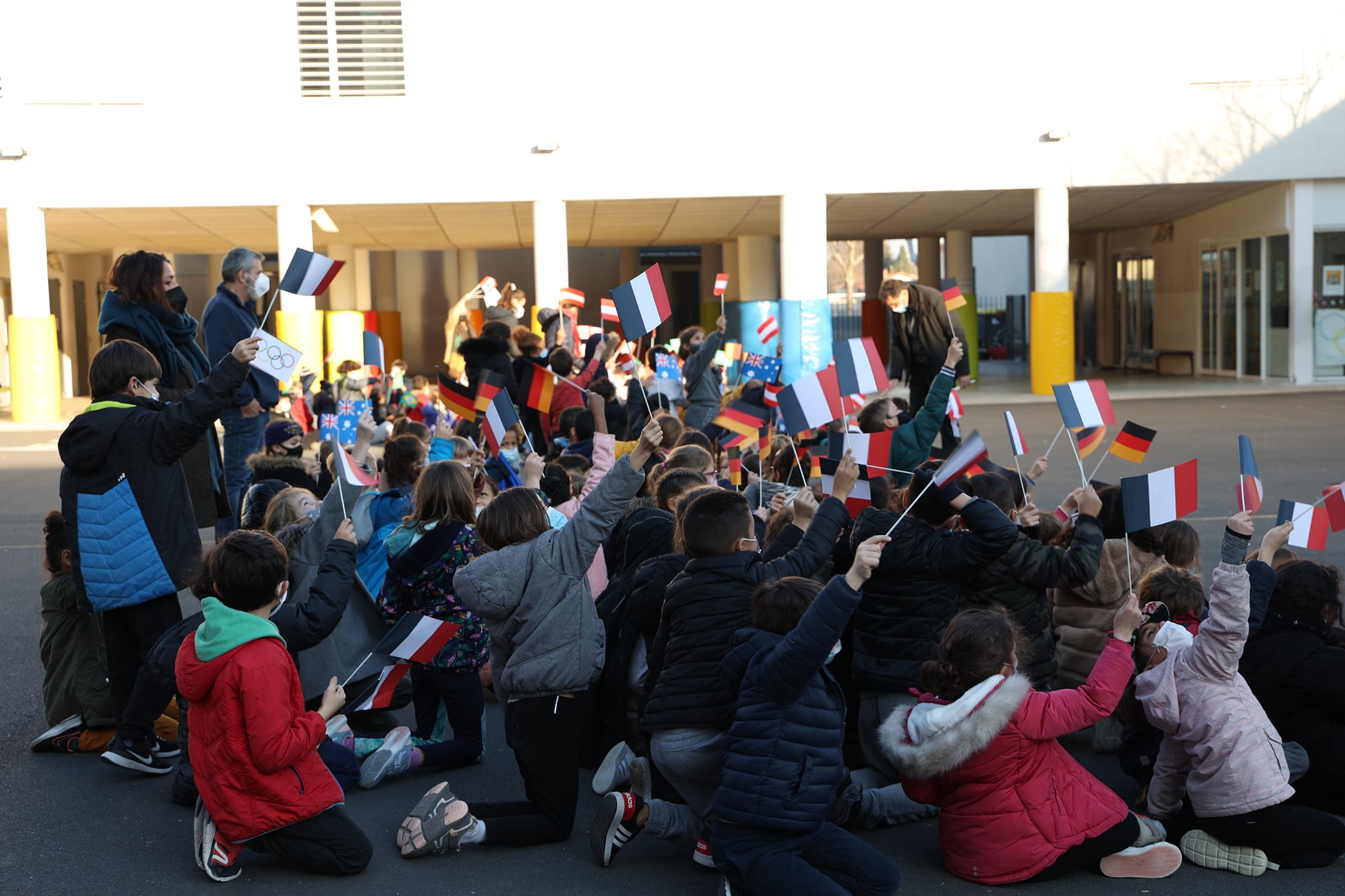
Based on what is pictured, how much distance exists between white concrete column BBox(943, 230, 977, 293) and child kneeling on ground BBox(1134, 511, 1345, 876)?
23.9 meters

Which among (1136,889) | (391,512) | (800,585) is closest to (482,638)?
(391,512)

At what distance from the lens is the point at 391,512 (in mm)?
5797

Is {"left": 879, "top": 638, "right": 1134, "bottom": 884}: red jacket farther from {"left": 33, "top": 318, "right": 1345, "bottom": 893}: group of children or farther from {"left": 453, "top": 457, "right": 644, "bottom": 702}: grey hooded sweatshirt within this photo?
{"left": 453, "top": 457, "right": 644, "bottom": 702}: grey hooded sweatshirt

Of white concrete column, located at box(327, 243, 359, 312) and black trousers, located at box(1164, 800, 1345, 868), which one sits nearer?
black trousers, located at box(1164, 800, 1345, 868)

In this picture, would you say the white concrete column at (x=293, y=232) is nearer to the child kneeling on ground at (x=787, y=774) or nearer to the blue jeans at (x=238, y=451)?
the blue jeans at (x=238, y=451)

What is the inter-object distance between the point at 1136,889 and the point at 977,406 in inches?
706

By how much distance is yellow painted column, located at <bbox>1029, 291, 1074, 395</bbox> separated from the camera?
21422 millimetres

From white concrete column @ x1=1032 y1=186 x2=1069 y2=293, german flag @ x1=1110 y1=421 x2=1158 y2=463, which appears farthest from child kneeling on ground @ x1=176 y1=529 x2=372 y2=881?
white concrete column @ x1=1032 y1=186 x2=1069 y2=293

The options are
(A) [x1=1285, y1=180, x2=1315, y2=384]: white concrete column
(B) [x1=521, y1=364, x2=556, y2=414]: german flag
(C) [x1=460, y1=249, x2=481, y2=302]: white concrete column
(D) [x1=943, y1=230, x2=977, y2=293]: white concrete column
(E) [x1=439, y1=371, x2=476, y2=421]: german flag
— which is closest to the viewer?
(E) [x1=439, y1=371, x2=476, y2=421]: german flag

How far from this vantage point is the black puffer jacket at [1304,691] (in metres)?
4.11

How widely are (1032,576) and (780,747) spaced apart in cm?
141

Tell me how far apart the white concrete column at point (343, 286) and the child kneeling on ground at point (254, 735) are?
2321cm

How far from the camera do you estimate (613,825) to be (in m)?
4.07

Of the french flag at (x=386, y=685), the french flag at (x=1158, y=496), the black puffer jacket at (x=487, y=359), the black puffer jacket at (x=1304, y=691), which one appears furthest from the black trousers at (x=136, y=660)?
the black puffer jacket at (x=487, y=359)
